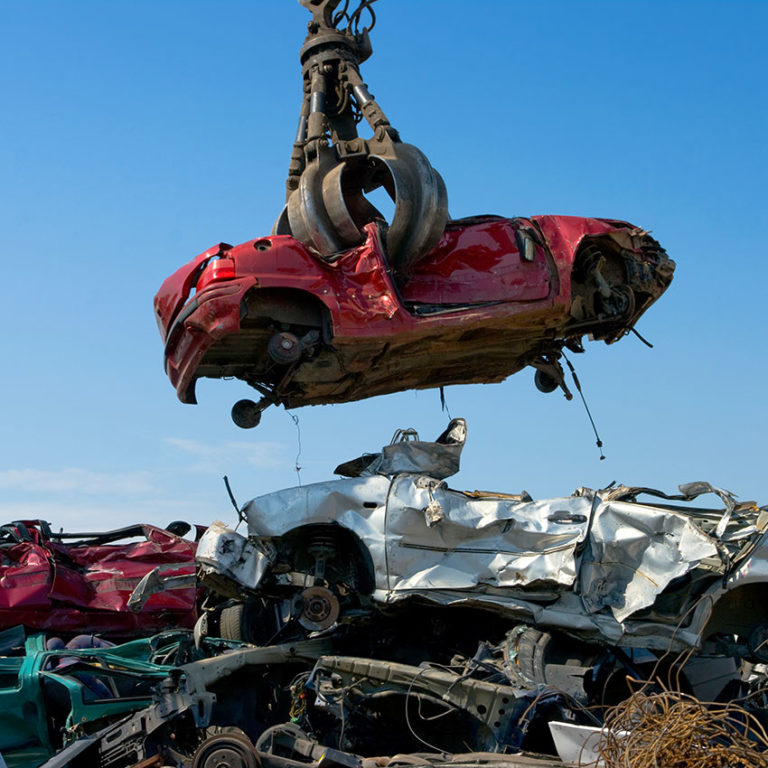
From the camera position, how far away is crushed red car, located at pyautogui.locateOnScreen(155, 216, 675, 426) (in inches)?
355

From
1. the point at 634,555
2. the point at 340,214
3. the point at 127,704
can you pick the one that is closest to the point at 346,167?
the point at 340,214

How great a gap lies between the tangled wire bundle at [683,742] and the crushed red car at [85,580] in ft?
23.1

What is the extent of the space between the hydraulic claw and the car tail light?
3.08 feet

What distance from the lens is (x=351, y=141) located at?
10.2 metres

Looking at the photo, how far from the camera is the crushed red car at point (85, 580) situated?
1154 centimetres

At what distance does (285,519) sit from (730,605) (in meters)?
3.80

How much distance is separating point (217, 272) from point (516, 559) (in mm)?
3559

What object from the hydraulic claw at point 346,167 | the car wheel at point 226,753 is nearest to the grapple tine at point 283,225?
the hydraulic claw at point 346,167

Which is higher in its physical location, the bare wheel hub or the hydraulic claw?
the hydraulic claw

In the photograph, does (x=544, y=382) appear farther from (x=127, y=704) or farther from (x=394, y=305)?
(x=127, y=704)

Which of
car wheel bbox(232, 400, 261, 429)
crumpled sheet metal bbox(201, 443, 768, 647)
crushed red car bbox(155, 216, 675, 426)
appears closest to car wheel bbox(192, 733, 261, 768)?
crumpled sheet metal bbox(201, 443, 768, 647)

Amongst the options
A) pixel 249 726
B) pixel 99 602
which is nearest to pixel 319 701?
pixel 249 726

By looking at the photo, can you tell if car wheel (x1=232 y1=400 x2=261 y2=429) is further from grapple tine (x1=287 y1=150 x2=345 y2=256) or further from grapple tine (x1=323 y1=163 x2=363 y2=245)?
grapple tine (x1=323 y1=163 x2=363 y2=245)

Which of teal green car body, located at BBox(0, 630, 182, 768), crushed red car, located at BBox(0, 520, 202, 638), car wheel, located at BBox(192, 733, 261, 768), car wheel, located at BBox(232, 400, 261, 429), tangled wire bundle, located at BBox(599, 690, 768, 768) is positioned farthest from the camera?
crushed red car, located at BBox(0, 520, 202, 638)
